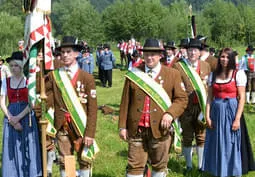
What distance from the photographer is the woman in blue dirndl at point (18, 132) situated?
5.64 metres

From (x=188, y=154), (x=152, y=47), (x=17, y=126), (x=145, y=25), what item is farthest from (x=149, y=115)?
(x=145, y=25)

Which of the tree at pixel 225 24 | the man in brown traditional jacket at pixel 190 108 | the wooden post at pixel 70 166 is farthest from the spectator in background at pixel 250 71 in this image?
the tree at pixel 225 24

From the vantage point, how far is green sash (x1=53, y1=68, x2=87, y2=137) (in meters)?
5.24

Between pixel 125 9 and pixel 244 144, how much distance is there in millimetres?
67981

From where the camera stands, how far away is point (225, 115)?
19.2 ft

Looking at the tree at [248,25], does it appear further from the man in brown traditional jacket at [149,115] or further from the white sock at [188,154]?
the man in brown traditional jacket at [149,115]

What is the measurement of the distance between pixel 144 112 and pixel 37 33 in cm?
156

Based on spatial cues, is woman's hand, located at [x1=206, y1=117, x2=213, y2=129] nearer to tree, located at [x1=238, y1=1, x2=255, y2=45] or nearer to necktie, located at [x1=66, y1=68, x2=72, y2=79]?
necktie, located at [x1=66, y1=68, x2=72, y2=79]

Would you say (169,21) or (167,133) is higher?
(169,21)

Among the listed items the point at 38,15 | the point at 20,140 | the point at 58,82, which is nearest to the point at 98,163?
the point at 20,140

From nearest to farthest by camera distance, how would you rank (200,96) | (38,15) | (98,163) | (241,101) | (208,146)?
(38,15) → (241,101) → (208,146) → (200,96) → (98,163)

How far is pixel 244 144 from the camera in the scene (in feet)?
19.5

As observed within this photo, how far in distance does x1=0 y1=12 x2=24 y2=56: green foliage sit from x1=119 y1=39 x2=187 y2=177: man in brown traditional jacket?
147 ft

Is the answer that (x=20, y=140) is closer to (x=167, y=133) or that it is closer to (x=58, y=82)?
A: (x=58, y=82)
